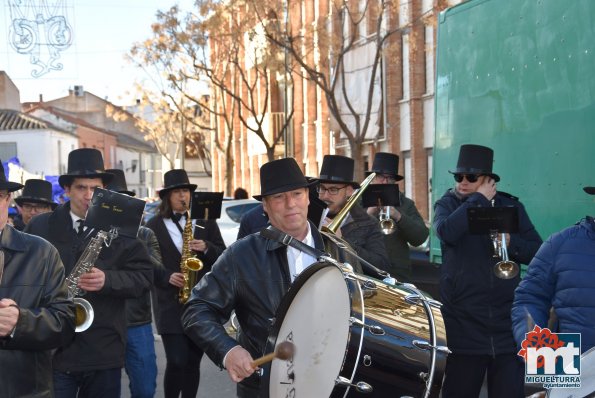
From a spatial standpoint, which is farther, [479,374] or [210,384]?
[210,384]

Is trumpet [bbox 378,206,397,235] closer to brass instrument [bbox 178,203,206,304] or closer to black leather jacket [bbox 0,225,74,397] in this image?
brass instrument [bbox 178,203,206,304]

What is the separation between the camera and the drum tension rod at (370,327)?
406 cm

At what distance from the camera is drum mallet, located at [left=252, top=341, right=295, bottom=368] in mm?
4137

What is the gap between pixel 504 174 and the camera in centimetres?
854

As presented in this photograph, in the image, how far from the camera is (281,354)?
4.14 m

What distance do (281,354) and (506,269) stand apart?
3043 mm

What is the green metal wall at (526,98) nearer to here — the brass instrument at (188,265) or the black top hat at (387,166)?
the black top hat at (387,166)

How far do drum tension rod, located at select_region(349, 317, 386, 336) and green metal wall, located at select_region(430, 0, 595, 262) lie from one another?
11.5ft

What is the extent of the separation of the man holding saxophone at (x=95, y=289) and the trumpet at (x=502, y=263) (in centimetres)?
230

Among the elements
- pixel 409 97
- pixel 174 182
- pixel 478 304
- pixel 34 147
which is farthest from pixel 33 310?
pixel 34 147

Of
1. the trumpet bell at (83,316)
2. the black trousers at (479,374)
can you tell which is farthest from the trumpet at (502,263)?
the trumpet bell at (83,316)

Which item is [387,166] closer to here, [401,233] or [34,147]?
[401,233]

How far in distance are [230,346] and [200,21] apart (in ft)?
99.0

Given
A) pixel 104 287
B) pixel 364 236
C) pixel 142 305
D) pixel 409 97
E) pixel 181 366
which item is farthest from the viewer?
pixel 409 97
